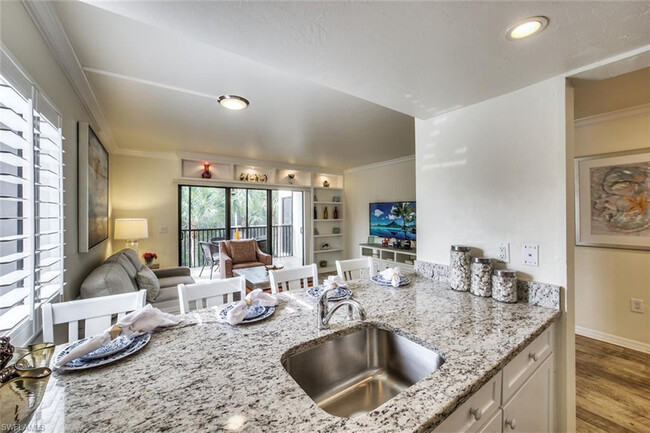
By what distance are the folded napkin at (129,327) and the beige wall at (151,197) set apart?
3.78 metres

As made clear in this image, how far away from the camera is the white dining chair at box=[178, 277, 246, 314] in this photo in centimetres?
150

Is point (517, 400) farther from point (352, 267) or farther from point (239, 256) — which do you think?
point (239, 256)

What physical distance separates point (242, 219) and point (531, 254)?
476 centimetres

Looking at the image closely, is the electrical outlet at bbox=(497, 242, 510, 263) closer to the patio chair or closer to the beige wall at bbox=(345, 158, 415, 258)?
the beige wall at bbox=(345, 158, 415, 258)

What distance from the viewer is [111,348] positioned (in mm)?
1001

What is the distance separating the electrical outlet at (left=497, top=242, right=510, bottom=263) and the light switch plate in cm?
9

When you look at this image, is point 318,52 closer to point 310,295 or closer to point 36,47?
point 310,295

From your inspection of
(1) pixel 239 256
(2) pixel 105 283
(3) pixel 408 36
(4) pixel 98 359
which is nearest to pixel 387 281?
(3) pixel 408 36

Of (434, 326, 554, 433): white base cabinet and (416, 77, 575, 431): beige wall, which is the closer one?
(434, 326, 554, 433): white base cabinet

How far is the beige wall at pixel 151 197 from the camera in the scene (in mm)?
4180

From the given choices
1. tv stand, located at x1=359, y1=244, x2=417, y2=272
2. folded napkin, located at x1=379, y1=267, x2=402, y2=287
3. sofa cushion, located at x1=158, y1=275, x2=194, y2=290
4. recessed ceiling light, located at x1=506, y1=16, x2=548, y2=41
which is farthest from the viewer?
tv stand, located at x1=359, y1=244, x2=417, y2=272

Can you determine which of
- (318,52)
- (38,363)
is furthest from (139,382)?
(318,52)

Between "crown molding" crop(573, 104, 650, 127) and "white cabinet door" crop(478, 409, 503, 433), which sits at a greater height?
"crown molding" crop(573, 104, 650, 127)

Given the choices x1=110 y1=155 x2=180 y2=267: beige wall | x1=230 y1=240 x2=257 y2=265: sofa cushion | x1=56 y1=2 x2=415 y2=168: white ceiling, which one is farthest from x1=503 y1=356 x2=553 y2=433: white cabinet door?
x1=110 y1=155 x2=180 y2=267: beige wall
